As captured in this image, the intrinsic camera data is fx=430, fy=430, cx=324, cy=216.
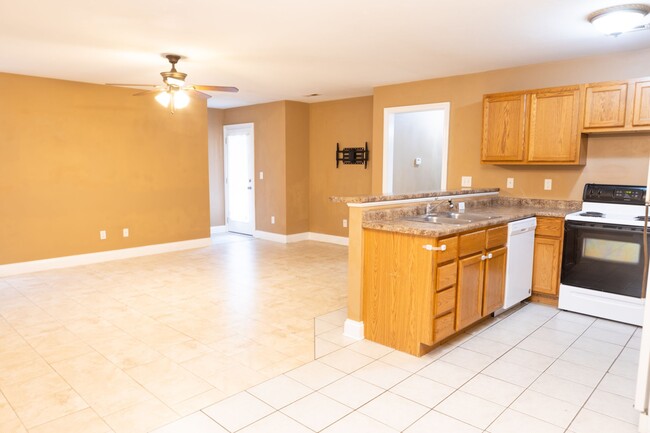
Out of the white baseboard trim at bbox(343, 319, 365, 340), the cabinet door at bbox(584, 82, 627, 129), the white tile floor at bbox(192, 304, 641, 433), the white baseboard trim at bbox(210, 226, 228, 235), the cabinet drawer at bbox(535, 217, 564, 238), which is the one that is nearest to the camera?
the white tile floor at bbox(192, 304, 641, 433)

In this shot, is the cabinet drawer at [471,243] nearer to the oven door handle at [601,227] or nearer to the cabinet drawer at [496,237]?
the cabinet drawer at [496,237]

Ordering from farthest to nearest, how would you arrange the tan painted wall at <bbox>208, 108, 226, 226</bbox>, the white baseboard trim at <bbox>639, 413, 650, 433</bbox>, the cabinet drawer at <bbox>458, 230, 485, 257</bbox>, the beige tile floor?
the tan painted wall at <bbox>208, 108, 226, 226</bbox>, the cabinet drawer at <bbox>458, 230, 485, 257</bbox>, the beige tile floor, the white baseboard trim at <bbox>639, 413, 650, 433</bbox>

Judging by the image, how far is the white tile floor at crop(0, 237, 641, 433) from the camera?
2.27m

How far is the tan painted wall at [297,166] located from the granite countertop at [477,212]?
355 cm

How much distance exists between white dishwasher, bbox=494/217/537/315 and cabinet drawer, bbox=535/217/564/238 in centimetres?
7

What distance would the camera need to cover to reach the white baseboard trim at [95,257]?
518 cm

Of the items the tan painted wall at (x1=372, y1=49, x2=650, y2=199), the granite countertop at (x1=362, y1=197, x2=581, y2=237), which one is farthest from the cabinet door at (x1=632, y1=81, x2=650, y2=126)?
the granite countertop at (x1=362, y1=197, x2=581, y2=237)

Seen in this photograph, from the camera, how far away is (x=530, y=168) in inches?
181

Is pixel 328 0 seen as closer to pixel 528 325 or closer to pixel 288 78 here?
pixel 288 78

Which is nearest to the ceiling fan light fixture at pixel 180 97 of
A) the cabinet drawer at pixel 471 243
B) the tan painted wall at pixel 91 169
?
the tan painted wall at pixel 91 169

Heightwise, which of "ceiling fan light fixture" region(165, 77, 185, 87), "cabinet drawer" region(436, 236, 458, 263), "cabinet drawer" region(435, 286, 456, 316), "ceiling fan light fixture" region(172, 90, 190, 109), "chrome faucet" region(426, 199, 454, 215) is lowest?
"cabinet drawer" region(435, 286, 456, 316)

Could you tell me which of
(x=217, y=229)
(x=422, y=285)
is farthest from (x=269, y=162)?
(x=422, y=285)

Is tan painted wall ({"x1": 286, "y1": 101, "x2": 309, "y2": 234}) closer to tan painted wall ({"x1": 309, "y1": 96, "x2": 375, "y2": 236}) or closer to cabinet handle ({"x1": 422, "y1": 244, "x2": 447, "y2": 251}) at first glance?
tan painted wall ({"x1": 309, "y1": 96, "x2": 375, "y2": 236})

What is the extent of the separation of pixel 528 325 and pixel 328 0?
300 cm
